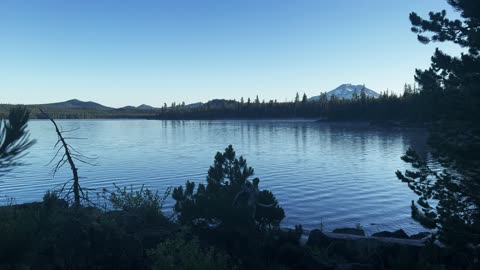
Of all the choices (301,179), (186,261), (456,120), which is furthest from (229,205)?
(301,179)

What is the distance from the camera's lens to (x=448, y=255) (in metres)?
8.80

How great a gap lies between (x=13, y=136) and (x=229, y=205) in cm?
630

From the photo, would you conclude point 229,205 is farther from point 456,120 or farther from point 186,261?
point 456,120

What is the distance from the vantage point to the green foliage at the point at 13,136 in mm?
4180

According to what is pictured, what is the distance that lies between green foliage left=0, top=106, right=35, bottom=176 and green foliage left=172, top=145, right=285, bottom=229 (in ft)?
19.3

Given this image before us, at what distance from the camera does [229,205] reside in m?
9.90

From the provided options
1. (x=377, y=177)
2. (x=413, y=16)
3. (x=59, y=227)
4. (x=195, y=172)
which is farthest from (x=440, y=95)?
(x=195, y=172)

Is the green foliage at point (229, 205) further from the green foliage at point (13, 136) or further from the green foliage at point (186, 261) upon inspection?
the green foliage at point (13, 136)

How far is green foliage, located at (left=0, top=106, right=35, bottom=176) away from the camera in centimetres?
418

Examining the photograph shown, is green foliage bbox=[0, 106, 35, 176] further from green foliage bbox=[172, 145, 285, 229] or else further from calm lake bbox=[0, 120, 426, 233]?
calm lake bbox=[0, 120, 426, 233]

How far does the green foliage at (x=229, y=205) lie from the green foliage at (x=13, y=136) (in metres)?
5.88

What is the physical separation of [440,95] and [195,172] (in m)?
24.0

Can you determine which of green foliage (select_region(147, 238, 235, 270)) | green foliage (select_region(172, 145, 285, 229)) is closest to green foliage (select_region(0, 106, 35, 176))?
green foliage (select_region(147, 238, 235, 270))

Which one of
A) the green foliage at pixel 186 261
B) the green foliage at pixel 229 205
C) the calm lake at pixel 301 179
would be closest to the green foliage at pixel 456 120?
the green foliage at pixel 229 205
